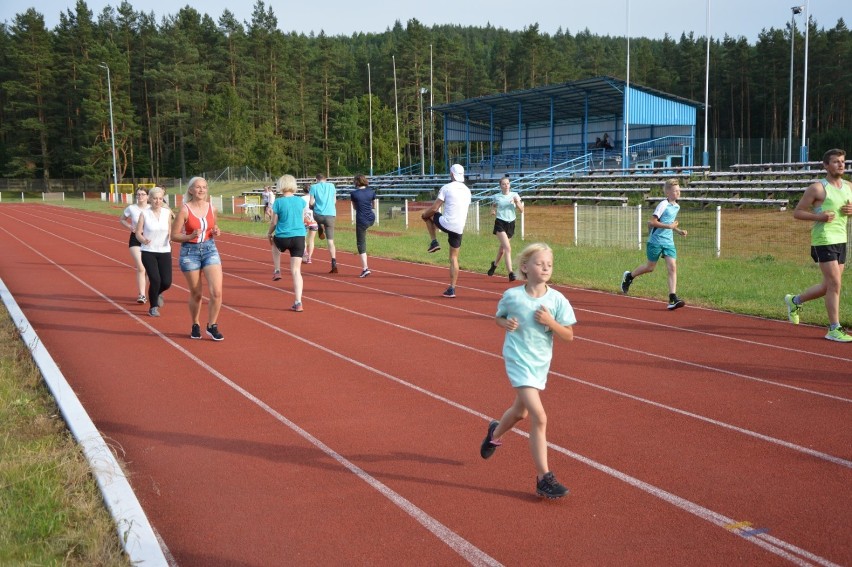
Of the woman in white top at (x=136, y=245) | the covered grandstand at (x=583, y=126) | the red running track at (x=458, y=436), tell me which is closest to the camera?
the red running track at (x=458, y=436)

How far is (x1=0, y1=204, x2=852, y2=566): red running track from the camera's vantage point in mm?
4191

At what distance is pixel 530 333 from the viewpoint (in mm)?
4562

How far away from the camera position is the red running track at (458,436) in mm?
4191

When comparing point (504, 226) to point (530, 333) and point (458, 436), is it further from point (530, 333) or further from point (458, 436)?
point (530, 333)

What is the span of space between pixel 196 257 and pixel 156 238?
2064mm

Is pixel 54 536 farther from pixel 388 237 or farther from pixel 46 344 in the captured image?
pixel 388 237

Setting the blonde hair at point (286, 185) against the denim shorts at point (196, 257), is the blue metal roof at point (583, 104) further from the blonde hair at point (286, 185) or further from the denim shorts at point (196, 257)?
the denim shorts at point (196, 257)

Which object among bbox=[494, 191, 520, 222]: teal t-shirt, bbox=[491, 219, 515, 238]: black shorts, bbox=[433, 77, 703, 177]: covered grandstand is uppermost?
bbox=[433, 77, 703, 177]: covered grandstand

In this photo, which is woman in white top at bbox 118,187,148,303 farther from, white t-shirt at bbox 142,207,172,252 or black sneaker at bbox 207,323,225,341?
black sneaker at bbox 207,323,225,341

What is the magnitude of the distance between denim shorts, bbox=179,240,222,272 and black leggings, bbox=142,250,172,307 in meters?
1.93

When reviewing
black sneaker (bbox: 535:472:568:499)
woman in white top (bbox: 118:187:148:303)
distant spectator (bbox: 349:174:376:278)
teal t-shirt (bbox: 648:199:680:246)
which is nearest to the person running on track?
black sneaker (bbox: 535:472:568:499)

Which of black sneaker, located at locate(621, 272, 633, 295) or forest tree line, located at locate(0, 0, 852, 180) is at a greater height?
forest tree line, located at locate(0, 0, 852, 180)

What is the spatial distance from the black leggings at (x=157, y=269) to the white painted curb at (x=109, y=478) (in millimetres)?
2943

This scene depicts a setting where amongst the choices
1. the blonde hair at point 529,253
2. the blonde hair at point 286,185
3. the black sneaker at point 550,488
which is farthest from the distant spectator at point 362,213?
the black sneaker at point 550,488
